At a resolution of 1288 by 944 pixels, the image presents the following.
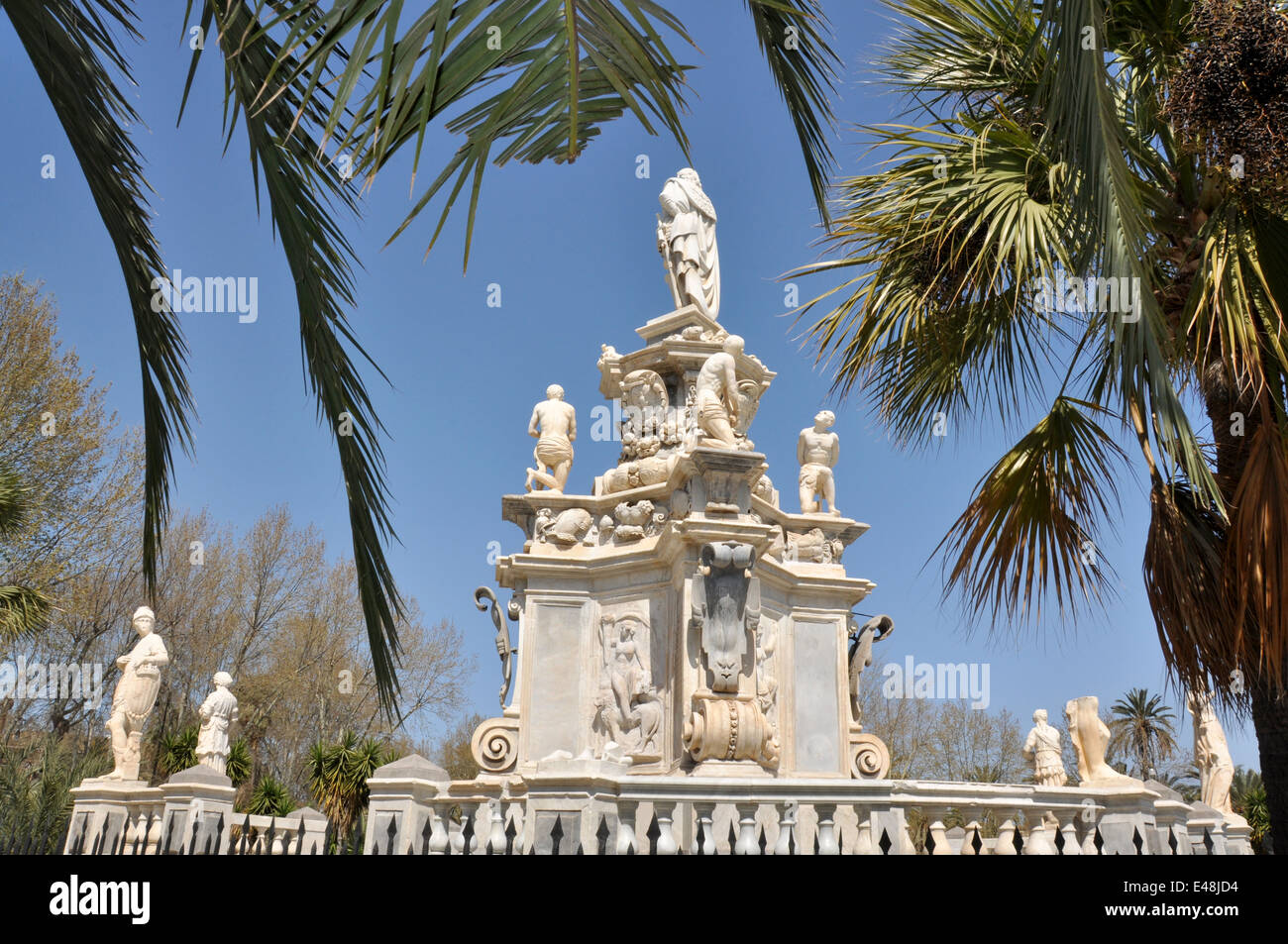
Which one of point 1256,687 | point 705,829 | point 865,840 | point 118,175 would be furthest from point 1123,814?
point 118,175

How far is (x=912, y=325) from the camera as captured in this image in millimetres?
6637

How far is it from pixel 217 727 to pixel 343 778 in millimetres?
7935

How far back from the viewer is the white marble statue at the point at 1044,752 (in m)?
12.9

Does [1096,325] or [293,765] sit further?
[293,765]

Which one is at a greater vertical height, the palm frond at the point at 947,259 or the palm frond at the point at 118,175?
the palm frond at the point at 947,259

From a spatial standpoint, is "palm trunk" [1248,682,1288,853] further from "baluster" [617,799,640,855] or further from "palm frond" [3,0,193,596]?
"palm frond" [3,0,193,596]

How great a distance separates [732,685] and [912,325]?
366 cm

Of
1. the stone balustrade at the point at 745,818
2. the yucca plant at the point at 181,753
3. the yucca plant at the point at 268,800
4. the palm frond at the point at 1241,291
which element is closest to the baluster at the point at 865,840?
the stone balustrade at the point at 745,818

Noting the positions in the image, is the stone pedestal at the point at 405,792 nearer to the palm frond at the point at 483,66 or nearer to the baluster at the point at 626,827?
the baluster at the point at 626,827

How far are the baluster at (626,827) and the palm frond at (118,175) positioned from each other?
311 centimetres
